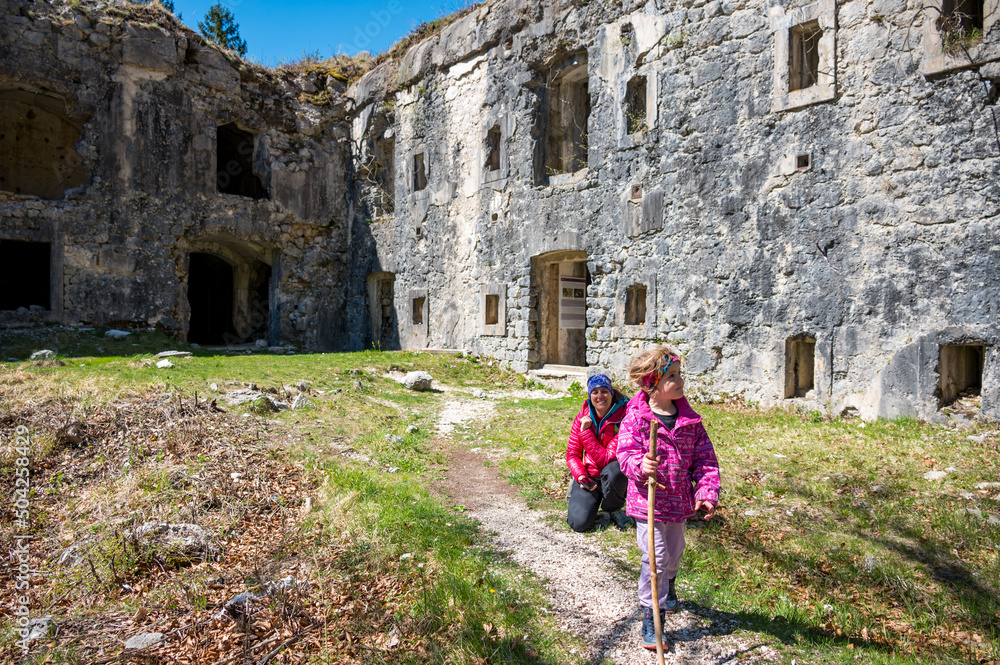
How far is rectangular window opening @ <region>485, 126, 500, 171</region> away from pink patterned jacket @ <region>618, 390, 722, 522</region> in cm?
1051

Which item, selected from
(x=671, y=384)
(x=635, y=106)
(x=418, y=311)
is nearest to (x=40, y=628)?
(x=671, y=384)

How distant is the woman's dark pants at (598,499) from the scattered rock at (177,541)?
8.45 feet

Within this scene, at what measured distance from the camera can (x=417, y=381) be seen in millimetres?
10227

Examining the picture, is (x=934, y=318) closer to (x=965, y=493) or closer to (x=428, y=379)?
(x=965, y=493)

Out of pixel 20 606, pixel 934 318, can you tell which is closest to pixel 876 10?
pixel 934 318

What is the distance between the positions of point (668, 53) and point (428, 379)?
6.65 metres

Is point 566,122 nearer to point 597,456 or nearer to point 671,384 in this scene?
point 597,456

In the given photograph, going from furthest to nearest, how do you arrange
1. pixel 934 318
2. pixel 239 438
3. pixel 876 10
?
pixel 876 10 < pixel 934 318 < pixel 239 438

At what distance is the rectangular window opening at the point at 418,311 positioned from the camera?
1462 cm

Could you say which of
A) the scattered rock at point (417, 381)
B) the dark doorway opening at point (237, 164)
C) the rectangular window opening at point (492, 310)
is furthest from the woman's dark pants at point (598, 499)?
the dark doorway opening at point (237, 164)

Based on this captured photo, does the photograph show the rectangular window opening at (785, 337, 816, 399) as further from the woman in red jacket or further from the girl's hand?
the girl's hand

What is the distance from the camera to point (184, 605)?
12.0ft

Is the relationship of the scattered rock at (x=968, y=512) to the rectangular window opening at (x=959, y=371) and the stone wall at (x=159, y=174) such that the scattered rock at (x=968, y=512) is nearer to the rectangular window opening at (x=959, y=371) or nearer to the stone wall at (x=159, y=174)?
the rectangular window opening at (x=959, y=371)

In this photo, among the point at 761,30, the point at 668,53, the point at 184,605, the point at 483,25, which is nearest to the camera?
the point at 184,605
